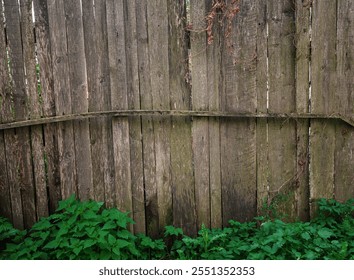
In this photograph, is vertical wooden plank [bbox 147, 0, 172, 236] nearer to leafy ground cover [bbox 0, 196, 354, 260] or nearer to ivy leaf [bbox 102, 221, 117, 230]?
leafy ground cover [bbox 0, 196, 354, 260]

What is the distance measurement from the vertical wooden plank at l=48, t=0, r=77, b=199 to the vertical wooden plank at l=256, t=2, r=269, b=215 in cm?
184

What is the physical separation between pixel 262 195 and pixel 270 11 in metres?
1.79

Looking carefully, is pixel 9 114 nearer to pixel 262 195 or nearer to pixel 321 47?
pixel 262 195

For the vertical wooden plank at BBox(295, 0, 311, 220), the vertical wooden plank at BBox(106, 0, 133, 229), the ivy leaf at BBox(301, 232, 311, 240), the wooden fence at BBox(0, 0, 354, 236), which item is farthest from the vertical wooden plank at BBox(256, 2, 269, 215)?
the vertical wooden plank at BBox(106, 0, 133, 229)

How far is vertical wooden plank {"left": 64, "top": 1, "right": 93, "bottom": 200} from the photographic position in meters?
3.19

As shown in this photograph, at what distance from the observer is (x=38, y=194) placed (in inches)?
133

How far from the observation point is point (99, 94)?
10.8 feet

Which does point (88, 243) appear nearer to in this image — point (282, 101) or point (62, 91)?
point (62, 91)

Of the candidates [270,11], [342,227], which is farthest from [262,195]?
[270,11]

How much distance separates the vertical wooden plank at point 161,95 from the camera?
320 cm

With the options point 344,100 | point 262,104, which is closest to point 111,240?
point 262,104

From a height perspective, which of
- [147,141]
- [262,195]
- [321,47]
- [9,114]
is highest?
[321,47]

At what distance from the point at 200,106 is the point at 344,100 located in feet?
4.58

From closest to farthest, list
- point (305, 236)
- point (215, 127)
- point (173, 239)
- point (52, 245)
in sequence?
point (305, 236) < point (52, 245) < point (215, 127) < point (173, 239)
